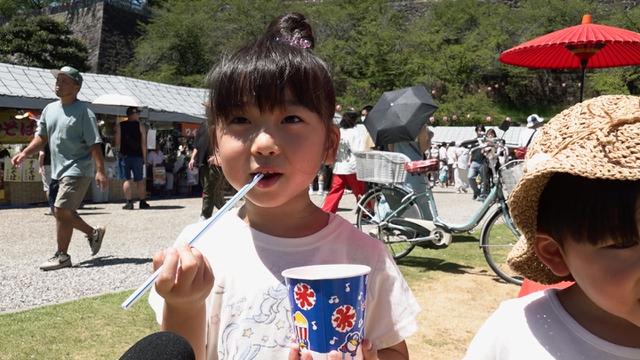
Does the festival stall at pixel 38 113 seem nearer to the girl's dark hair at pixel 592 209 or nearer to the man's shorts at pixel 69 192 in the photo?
the man's shorts at pixel 69 192

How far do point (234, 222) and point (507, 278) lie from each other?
12.2 feet

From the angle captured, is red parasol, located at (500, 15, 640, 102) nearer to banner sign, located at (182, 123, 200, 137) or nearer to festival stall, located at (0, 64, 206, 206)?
festival stall, located at (0, 64, 206, 206)

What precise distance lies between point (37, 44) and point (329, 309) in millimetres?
32227

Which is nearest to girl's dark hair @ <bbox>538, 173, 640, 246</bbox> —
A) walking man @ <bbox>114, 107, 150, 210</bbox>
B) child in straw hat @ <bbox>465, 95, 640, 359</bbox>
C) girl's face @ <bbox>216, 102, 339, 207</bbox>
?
child in straw hat @ <bbox>465, 95, 640, 359</bbox>

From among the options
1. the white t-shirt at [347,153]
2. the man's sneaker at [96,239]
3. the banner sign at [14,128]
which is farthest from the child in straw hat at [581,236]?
the banner sign at [14,128]

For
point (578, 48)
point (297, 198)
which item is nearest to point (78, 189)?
point (297, 198)

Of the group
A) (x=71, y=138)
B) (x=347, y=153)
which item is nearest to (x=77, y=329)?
(x=71, y=138)

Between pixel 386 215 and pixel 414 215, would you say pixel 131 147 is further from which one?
pixel 414 215

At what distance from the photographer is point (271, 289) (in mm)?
1214

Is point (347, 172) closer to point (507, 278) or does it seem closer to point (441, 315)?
point (507, 278)

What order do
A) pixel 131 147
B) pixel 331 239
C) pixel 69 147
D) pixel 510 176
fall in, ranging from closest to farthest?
pixel 331 239
pixel 510 176
pixel 69 147
pixel 131 147

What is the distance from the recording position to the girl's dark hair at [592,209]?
0.90m

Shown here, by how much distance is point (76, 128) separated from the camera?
185 inches

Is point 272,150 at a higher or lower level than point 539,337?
higher
